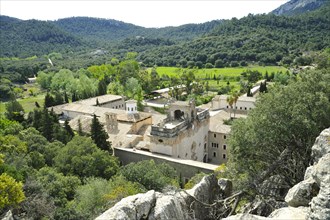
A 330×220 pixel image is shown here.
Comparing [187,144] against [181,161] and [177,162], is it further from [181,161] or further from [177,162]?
[177,162]

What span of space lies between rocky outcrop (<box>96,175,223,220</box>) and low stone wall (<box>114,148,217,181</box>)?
19.1 meters

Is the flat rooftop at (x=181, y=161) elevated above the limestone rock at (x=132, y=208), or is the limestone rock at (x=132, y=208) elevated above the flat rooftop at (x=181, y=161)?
the limestone rock at (x=132, y=208)

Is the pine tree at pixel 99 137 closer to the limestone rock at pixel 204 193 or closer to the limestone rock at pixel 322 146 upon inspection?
the limestone rock at pixel 204 193

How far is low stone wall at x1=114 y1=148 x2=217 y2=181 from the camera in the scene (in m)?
34.6

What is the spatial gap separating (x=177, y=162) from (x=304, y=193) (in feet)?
78.3

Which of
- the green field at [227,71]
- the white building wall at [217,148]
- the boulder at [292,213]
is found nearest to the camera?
the boulder at [292,213]

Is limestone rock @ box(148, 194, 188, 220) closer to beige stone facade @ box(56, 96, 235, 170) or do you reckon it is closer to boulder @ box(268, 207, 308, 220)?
boulder @ box(268, 207, 308, 220)

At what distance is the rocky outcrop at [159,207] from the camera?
39.4 feet

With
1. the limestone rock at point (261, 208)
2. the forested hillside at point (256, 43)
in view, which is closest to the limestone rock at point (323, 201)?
the limestone rock at point (261, 208)

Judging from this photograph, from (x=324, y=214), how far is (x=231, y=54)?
129 metres

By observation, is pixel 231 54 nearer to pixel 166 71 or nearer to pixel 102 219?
pixel 166 71

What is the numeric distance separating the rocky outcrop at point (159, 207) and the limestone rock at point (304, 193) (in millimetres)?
4034

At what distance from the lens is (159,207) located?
42.0ft

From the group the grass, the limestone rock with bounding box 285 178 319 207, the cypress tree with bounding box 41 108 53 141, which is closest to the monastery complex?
the cypress tree with bounding box 41 108 53 141
